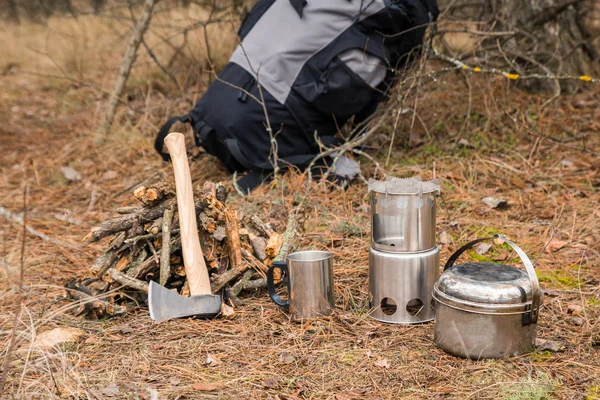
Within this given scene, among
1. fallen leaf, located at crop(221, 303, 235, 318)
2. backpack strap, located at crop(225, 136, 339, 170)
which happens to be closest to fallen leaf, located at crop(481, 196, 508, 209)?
backpack strap, located at crop(225, 136, 339, 170)

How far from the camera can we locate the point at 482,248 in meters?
3.33

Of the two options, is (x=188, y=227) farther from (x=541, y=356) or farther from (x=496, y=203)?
(x=496, y=203)

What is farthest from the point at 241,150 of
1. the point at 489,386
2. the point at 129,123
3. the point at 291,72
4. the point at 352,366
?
the point at 489,386

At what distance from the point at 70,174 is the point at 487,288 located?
3.93 m

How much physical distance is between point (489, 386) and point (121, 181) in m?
3.58

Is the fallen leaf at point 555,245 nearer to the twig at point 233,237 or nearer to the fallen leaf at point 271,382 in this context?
the twig at point 233,237

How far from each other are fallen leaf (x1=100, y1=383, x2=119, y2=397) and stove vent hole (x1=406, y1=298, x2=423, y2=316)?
4.19ft

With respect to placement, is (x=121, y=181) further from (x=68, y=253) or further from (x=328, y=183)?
(x=328, y=183)

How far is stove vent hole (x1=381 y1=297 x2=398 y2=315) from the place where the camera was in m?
2.67

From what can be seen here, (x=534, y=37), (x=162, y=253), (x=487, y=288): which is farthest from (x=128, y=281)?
(x=534, y=37)

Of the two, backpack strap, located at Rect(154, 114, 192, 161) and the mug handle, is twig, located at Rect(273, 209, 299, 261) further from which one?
backpack strap, located at Rect(154, 114, 192, 161)

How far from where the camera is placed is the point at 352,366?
2.27m

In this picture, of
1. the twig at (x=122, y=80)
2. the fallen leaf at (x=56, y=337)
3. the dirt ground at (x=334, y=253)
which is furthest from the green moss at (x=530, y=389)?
the twig at (x=122, y=80)

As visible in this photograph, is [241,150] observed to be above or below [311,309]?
above
